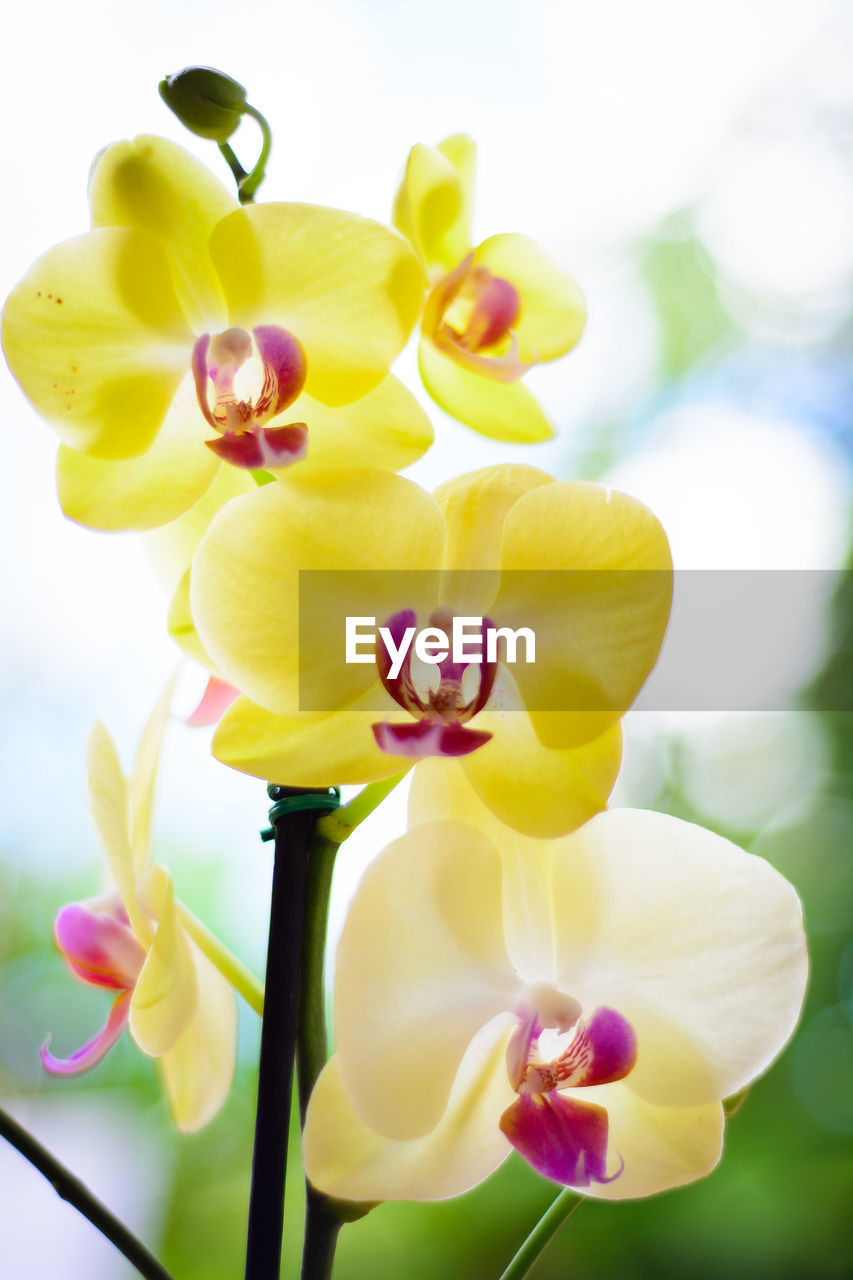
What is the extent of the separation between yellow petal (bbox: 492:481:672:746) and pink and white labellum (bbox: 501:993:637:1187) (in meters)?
0.12

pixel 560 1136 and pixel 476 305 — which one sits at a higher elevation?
pixel 476 305

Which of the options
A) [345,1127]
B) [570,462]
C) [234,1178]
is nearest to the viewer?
[345,1127]

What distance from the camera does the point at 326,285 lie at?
1.51 ft

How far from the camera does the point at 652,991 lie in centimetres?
44

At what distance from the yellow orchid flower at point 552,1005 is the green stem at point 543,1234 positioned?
1.1 inches

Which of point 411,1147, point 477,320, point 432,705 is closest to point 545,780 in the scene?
point 432,705

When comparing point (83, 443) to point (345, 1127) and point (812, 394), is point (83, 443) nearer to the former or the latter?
point (345, 1127)

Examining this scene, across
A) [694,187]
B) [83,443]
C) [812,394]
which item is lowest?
[83,443]

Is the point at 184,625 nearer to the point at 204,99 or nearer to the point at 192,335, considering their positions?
the point at 192,335

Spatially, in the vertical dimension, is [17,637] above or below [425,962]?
above

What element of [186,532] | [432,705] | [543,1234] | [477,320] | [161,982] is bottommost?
[543,1234]

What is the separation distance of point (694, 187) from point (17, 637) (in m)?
2.07

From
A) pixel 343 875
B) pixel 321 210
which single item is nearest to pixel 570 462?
pixel 343 875

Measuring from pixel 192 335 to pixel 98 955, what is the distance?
31 cm
